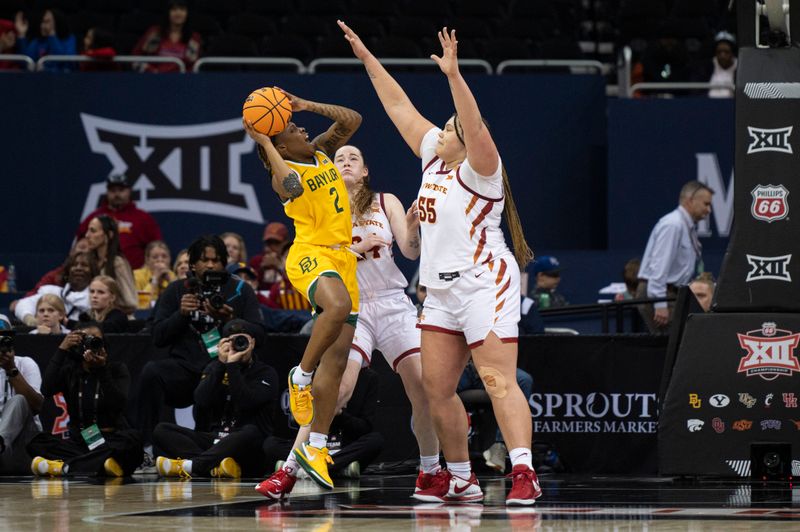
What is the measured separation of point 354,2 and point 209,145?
338 cm

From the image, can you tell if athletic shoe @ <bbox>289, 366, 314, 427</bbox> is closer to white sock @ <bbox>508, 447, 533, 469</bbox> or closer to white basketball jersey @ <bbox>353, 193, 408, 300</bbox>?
white sock @ <bbox>508, 447, 533, 469</bbox>

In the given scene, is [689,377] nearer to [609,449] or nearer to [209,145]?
[609,449]

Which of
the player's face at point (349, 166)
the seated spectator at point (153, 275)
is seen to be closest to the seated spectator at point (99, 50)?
the seated spectator at point (153, 275)

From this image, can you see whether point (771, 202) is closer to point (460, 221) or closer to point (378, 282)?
point (378, 282)

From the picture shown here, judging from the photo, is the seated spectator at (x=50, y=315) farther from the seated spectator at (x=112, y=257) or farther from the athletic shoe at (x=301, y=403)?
the athletic shoe at (x=301, y=403)

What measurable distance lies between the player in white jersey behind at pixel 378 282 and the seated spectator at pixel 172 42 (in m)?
7.35

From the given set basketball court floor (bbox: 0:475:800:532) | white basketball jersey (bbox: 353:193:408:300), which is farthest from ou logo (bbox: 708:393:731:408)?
white basketball jersey (bbox: 353:193:408:300)

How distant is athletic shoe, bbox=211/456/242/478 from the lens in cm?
982

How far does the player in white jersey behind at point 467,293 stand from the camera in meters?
7.16

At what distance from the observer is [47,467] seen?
10250 mm

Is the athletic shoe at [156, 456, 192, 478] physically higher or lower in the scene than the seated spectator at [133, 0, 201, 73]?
lower

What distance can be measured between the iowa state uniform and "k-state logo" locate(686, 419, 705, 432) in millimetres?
2660

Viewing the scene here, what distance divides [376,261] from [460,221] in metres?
1.85

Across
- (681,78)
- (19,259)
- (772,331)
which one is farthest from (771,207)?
(19,259)
